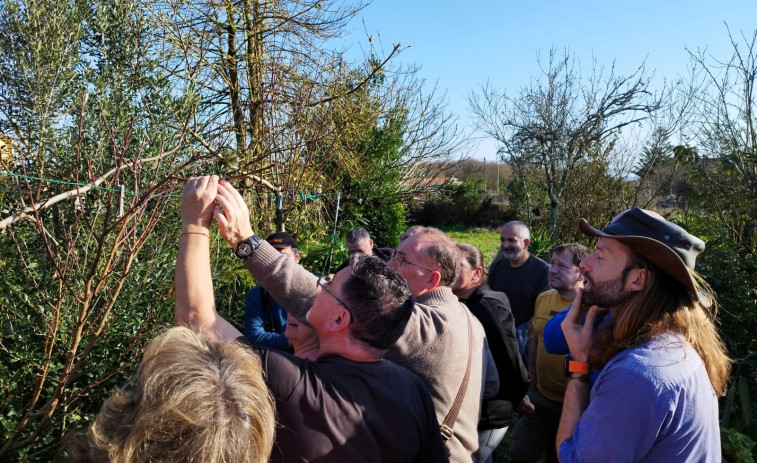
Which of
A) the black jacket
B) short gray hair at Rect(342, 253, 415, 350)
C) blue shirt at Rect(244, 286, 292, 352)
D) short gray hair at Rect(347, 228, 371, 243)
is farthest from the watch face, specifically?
short gray hair at Rect(347, 228, 371, 243)

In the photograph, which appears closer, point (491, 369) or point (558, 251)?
point (491, 369)

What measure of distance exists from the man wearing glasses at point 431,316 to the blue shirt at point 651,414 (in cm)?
60

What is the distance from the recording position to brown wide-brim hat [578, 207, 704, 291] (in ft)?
5.84

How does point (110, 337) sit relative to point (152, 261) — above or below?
below

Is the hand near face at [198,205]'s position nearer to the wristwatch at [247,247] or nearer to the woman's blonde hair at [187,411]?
the wristwatch at [247,247]

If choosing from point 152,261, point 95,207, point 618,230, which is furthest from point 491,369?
point 95,207

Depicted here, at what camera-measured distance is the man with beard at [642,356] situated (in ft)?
5.15

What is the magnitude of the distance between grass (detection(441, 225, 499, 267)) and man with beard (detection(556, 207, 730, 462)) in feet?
53.4

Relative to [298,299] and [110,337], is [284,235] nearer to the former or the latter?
[110,337]

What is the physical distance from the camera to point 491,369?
269 centimetres

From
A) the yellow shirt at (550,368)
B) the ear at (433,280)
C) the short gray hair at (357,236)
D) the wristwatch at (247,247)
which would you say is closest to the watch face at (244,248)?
the wristwatch at (247,247)

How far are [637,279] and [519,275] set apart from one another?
9.89 feet

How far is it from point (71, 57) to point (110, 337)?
146cm

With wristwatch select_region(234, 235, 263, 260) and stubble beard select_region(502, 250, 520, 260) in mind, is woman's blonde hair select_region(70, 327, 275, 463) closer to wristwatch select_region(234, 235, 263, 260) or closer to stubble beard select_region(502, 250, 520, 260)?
wristwatch select_region(234, 235, 263, 260)
